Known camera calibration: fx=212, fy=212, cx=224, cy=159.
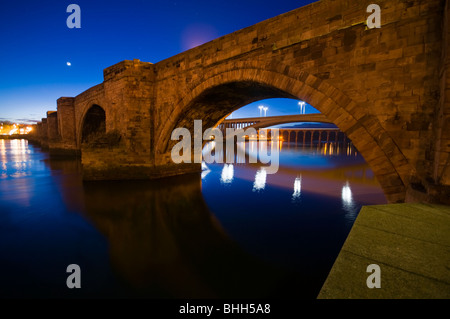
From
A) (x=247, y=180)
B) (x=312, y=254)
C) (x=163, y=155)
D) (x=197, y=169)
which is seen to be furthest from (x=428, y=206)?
(x=197, y=169)

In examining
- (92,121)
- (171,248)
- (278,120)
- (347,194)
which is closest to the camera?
(171,248)

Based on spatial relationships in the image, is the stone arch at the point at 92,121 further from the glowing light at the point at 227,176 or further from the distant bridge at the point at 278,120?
the distant bridge at the point at 278,120

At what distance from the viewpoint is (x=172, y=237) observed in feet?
17.4

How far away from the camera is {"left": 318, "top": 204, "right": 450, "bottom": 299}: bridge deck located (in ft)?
4.48

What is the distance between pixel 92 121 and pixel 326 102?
788 inches

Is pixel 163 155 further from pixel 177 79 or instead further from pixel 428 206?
pixel 428 206

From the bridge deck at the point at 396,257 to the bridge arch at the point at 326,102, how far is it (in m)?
1.69

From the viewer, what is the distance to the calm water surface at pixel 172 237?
358 centimetres

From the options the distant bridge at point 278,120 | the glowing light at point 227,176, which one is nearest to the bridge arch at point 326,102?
the glowing light at point 227,176

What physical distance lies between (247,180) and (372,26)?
8060mm

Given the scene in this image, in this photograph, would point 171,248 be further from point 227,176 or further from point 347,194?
point 227,176

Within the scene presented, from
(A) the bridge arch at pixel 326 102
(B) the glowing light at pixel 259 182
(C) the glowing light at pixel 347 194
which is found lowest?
(C) the glowing light at pixel 347 194

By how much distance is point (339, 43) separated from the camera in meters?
4.88

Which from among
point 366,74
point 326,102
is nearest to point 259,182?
point 326,102
